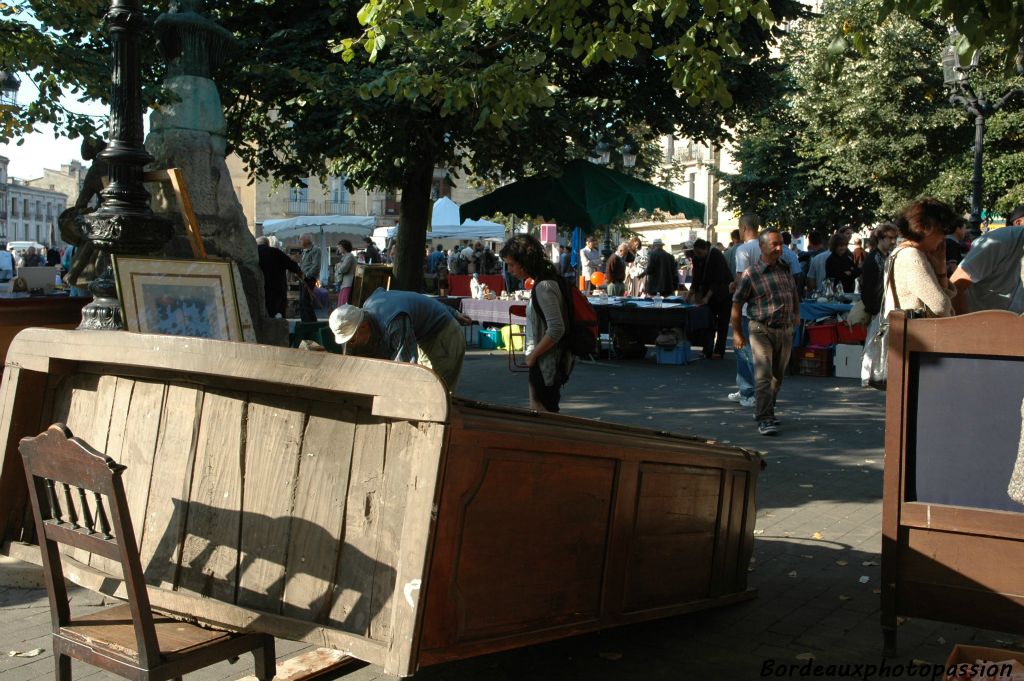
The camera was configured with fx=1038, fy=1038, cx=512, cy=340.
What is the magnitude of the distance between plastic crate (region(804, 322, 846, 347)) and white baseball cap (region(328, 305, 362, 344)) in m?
9.50

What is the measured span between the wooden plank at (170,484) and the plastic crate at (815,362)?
1174 cm

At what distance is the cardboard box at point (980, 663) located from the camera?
10.6ft

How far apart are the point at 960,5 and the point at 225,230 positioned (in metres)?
7.05

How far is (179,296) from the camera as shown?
621cm

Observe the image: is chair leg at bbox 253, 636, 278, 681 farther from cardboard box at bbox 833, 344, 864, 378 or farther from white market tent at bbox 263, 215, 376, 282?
white market tent at bbox 263, 215, 376, 282

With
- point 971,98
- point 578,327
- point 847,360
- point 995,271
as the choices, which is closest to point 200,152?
point 578,327

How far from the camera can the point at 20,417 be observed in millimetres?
3578

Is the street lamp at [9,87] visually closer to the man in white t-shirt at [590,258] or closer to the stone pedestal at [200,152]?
the stone pedestal at [200,152]

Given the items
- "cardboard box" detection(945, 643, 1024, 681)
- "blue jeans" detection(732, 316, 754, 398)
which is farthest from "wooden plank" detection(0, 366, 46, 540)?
"blue jeans" detection(732, 316, 754, 398)

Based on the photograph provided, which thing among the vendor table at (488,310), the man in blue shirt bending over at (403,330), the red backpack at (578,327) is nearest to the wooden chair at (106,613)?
the man in blue shirt bending over at (403,330)

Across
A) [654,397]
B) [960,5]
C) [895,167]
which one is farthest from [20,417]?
[895,167]

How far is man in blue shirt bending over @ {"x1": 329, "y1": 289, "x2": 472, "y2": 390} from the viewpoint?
5.71 m

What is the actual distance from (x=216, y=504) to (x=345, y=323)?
98.7 inches

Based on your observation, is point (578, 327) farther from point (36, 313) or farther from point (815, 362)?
point (815, 362)
